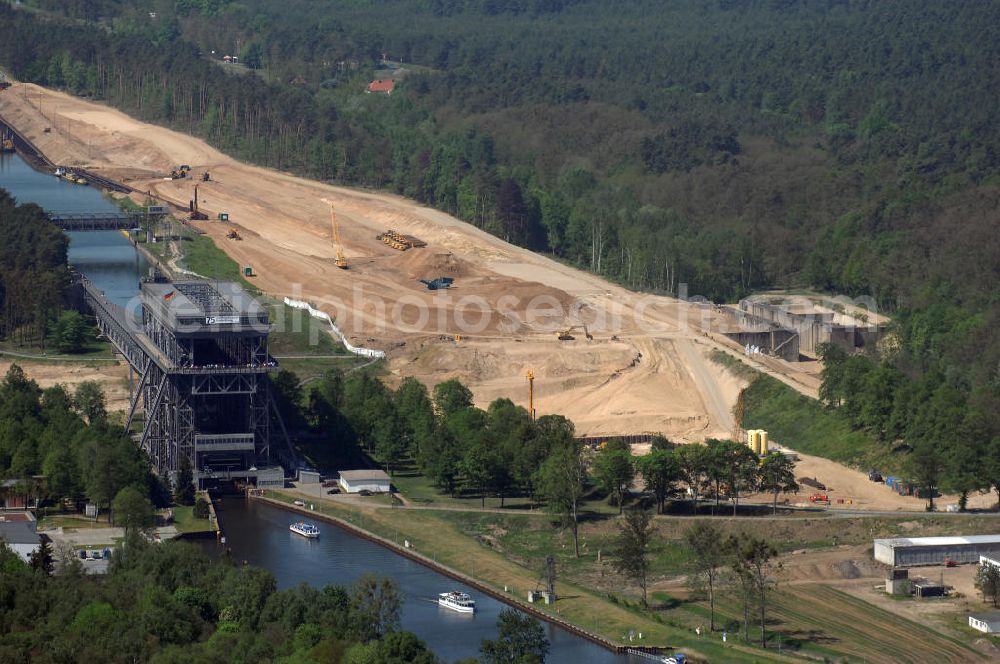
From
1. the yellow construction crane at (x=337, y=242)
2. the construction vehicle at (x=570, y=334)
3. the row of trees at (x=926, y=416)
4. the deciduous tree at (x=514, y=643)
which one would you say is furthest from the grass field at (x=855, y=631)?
the yellow construction crane at (x=337, y=242)

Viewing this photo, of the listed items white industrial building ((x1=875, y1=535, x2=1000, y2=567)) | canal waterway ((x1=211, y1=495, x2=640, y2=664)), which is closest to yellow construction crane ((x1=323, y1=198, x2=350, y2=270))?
canal waterway ((x1=211, y1=495, x2=640, y2=664))

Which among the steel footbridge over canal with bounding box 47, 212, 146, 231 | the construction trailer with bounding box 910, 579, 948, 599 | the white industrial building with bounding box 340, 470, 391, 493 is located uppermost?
the steel footbridge over canal with bounding box 47, 212, 146, 231

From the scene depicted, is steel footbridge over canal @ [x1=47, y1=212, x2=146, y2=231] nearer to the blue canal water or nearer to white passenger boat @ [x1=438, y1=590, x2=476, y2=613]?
the blue canal water

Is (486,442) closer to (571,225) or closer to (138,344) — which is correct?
(138,344)

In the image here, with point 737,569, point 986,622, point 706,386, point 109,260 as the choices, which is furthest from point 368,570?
point 109,260

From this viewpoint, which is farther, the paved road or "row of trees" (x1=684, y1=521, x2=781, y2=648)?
the paved road

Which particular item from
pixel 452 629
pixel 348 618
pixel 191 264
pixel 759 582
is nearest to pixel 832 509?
pixel 759 582
